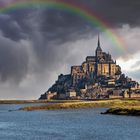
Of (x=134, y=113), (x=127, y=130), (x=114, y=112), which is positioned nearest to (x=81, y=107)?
(x=114, y=112)

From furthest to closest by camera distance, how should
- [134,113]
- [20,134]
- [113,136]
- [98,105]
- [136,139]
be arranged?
[98,105] → [134,113] → [20,134] → [113,136] → [136,139]

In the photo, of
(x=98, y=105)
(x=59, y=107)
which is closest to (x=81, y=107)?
(x=59, y=107)

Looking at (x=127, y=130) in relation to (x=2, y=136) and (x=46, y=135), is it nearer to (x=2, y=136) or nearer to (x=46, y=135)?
(x=46, y=135)

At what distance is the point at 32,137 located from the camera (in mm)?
57125

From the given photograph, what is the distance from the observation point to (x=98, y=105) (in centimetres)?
19000

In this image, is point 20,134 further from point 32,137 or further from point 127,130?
point 127,130

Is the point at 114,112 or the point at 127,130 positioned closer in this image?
the point at 127,130

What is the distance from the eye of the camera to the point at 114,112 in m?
110

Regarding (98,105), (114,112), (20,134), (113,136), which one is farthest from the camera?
(98,105)

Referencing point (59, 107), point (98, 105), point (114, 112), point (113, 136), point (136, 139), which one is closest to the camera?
point (136, 139)

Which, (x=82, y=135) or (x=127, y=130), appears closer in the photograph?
(x=82, y=135)

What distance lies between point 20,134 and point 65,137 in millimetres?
8408

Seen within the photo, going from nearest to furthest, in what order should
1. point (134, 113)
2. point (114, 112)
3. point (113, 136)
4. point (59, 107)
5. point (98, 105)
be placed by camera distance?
1. point (113, 136)
2. point (134, 113)
3. point (114, 112)
4. point (59, 107)
5. point (98, 105)

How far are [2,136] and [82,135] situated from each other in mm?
11003
